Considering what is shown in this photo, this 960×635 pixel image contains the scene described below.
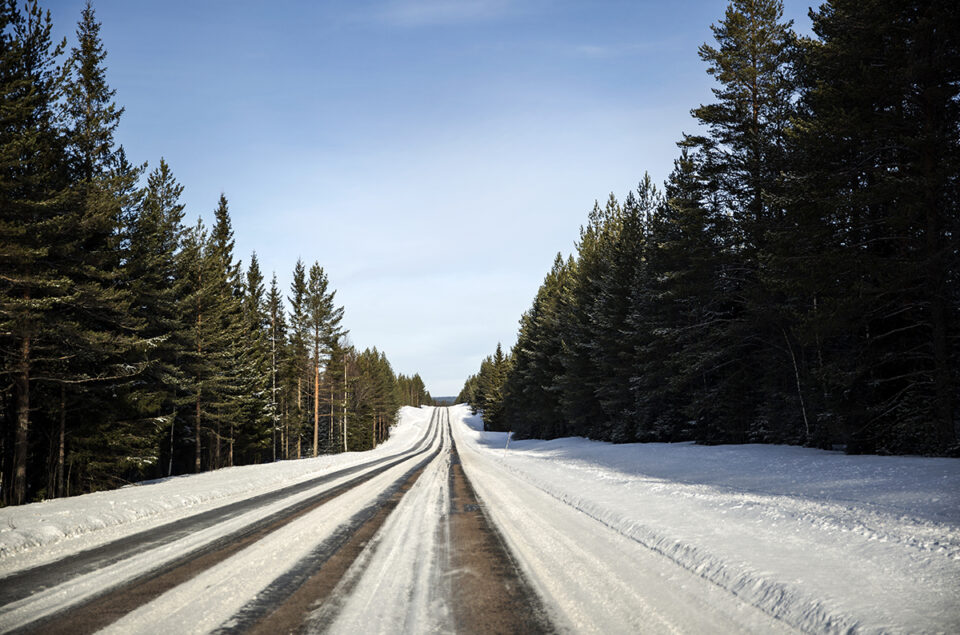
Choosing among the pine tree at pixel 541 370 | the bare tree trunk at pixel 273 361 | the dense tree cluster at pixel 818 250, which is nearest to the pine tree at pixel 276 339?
the bare tree trunk at pixel 273 361

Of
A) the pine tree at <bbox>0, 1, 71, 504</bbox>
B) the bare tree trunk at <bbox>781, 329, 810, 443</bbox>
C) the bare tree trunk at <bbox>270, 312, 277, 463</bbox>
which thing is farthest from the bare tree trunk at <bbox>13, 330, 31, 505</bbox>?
the bare tree trunk at <bbox>781, 329, 810, 443</bbox>

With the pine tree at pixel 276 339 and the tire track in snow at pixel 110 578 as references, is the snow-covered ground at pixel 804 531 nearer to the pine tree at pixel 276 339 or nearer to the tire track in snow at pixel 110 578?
the tire track in snow at pixel 110 578

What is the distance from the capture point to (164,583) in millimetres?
4824

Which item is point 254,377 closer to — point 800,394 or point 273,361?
point 273,361

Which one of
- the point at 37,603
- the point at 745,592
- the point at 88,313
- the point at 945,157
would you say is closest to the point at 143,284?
the point at 88,313

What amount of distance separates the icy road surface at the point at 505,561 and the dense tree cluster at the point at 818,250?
372 cm

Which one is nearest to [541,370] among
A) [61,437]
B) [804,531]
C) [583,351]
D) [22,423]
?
[583,351]

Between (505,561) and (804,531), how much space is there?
4330 mm

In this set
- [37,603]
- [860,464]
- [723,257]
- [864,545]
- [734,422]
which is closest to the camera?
[37,603]

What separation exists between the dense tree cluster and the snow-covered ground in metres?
2.89

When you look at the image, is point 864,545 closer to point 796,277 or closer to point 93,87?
point 796,277

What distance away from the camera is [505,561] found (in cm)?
564

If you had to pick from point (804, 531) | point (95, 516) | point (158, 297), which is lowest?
point (95, 516)

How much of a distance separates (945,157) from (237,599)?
692 inches
